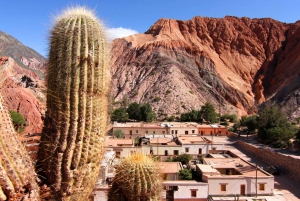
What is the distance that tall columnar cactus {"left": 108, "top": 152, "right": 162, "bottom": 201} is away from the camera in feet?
14.4

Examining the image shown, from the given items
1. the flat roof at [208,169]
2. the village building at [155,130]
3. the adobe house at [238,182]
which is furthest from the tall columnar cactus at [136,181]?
the village building at [155,130]

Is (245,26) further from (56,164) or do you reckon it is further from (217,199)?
(56,164)

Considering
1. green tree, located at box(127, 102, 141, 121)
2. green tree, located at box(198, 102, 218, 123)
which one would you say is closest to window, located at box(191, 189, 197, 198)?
green tree, located at box(127, 102, 141, 121)

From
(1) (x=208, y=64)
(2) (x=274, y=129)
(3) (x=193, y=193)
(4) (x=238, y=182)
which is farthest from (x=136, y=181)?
(1) (x=208, y=64)

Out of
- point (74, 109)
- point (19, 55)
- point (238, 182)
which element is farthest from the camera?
point (19, 55)

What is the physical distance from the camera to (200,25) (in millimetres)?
79500

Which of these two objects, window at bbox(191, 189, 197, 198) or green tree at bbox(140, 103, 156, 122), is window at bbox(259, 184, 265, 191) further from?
green tree at bbox(140, 103, 156, 122)

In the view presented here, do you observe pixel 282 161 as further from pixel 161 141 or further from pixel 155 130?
pixel 155 130

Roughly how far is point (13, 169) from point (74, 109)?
102 cm

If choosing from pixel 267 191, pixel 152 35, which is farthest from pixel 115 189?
pixel 152 35

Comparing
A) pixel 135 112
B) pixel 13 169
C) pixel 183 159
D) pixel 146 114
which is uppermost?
pixel 135 112

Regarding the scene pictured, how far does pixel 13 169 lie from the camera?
2367 millimetres

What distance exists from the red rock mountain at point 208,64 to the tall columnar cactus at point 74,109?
43.6 meters

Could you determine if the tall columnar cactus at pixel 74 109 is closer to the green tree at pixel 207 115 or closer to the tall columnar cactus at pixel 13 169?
the tall columnar cactus at pixel 13 169
